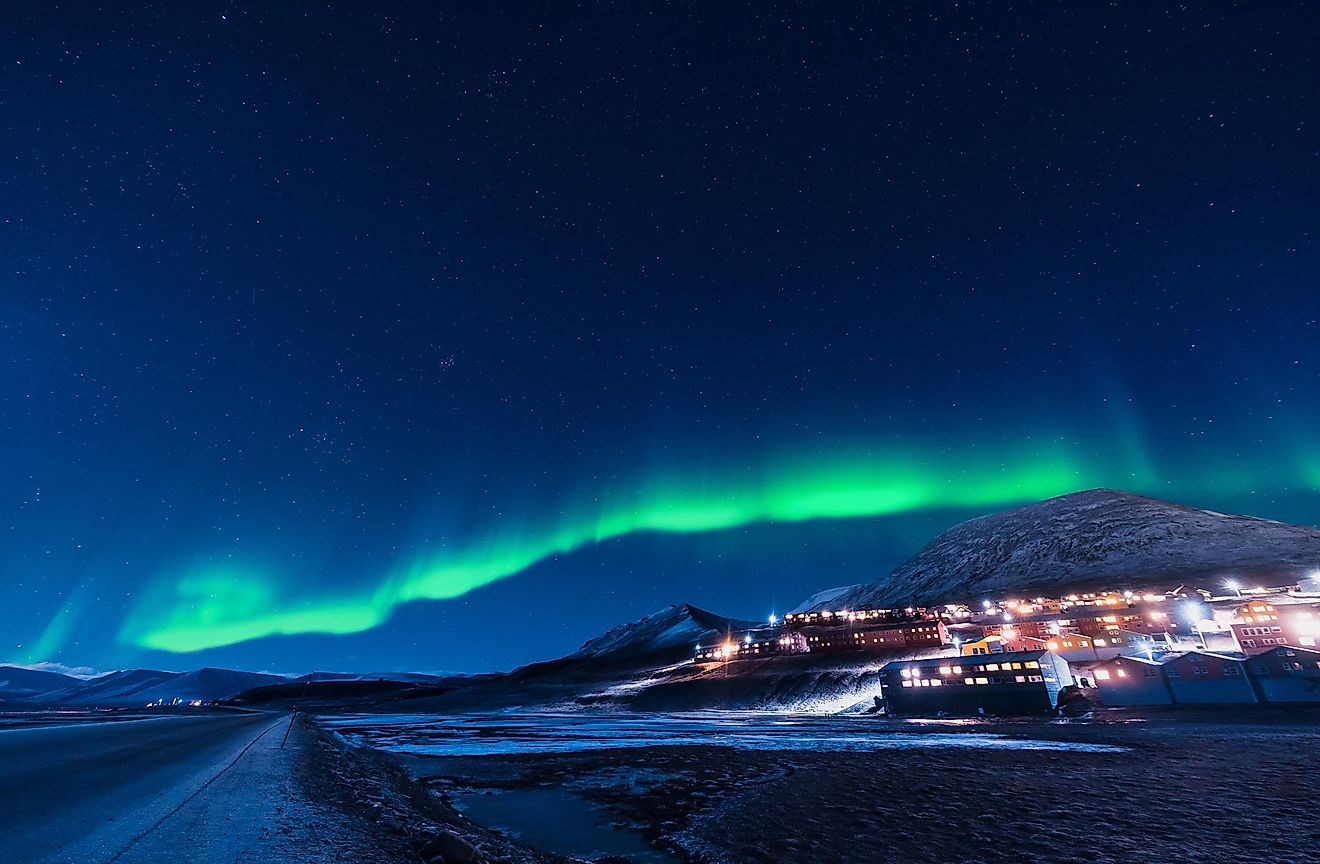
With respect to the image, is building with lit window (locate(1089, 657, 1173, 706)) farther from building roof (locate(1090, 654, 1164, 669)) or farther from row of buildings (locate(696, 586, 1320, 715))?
row of buildings (locate(696, 586, 1320, 715))

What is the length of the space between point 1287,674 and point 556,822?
9964 centimetres

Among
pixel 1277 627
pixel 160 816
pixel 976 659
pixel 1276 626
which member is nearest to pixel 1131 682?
pixel 976 659

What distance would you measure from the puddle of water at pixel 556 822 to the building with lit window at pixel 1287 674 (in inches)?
3753

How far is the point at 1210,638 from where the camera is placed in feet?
361

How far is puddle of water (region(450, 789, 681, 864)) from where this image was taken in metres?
17.6

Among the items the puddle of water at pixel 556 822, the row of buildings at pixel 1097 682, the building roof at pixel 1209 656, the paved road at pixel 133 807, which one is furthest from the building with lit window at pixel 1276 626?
the paved road at pixel 133 807

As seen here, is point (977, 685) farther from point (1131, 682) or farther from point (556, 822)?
point (556, 822)

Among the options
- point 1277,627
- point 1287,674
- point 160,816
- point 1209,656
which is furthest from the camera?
point 1277,627

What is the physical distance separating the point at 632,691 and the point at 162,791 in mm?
158029

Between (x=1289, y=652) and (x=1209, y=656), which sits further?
(x=1209, y=656)

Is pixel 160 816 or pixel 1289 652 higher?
pixel 160 816

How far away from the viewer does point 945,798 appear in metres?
24.5

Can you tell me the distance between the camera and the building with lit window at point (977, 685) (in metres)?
83.5

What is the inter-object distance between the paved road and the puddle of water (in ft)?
24.9
